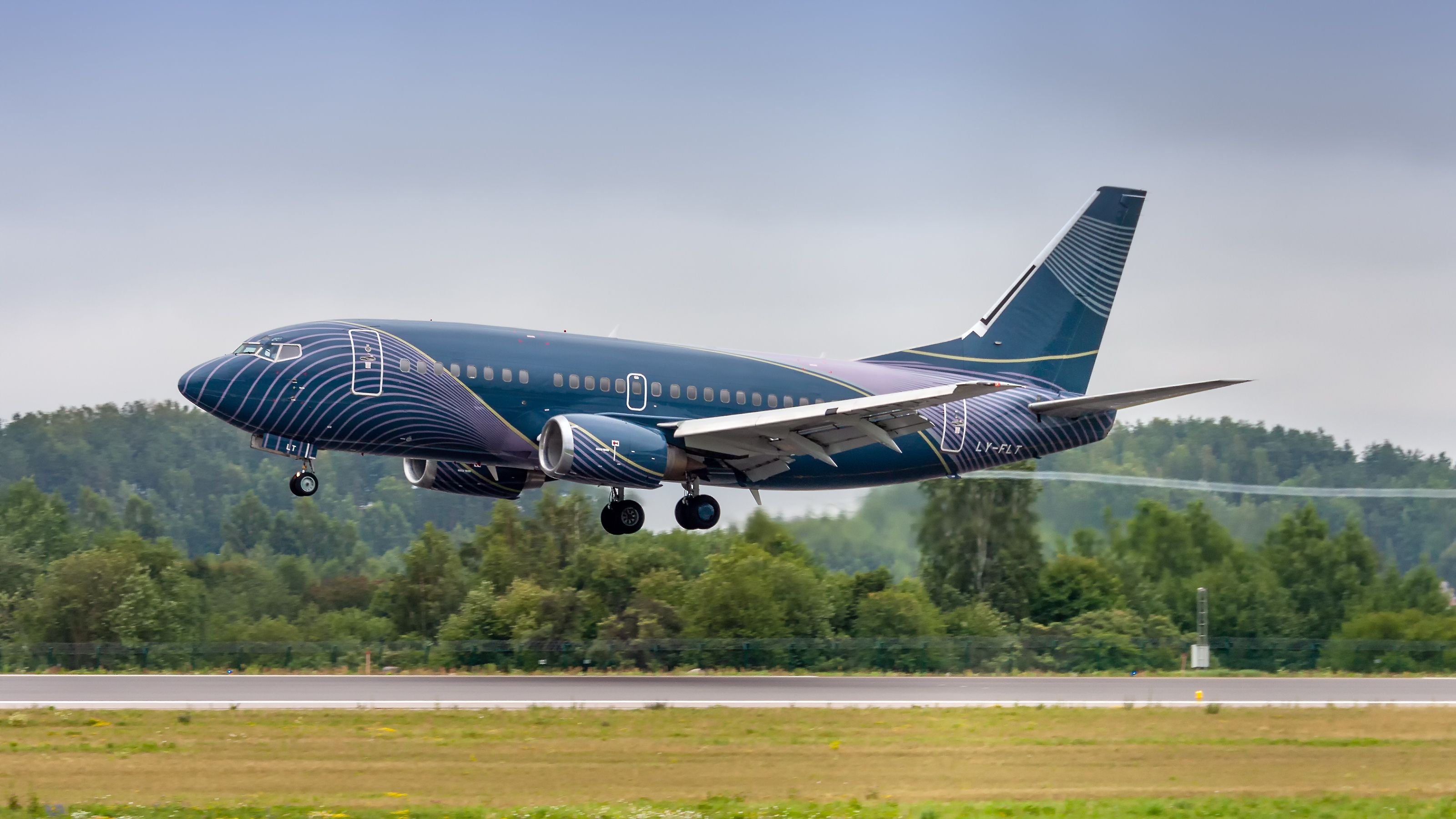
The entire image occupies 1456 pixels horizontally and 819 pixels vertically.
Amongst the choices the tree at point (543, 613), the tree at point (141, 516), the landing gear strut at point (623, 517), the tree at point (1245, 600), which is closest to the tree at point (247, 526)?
the tree at point (141, 516)

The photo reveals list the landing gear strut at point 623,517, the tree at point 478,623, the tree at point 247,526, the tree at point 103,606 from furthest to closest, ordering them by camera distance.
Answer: the tree at point 247,526
the tree at point 103,606
the tree at point 478,623
the landing gear strut at point 623,517

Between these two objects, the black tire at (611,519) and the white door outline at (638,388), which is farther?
the black tire at (611,519)

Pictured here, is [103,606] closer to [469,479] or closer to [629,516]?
[469,479]

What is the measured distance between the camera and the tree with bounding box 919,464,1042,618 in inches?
2958

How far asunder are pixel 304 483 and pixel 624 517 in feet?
30.6

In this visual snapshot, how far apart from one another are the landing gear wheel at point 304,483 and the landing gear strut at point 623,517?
8.47 meters

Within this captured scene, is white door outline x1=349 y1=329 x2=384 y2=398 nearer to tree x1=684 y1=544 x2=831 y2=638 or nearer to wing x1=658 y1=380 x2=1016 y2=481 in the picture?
wing x1=658 y1=380 x2=1016 y2=481

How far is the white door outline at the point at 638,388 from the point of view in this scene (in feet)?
145

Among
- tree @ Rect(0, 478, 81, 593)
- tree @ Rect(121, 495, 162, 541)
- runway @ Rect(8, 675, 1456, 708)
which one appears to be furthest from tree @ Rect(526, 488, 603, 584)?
runway @ Rect(8, 675, 1456, 708)

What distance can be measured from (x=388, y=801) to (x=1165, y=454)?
60982mm

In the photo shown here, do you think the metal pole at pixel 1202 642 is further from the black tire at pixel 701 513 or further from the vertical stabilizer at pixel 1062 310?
the black tire at pixel 701 513

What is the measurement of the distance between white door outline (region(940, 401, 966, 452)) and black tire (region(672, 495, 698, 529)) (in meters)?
7.99

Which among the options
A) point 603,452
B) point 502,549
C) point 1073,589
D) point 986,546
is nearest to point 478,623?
point 502,549

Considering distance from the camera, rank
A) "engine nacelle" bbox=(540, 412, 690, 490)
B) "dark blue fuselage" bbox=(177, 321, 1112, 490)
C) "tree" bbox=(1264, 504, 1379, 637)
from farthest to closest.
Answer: "tree" bbox=(1264, 504, 1379, 637) < "engine nacelle" bbox=(540, 412, 690, 490) < "dark blue fuselage" bbox=(177, 321, 1112, 490)
